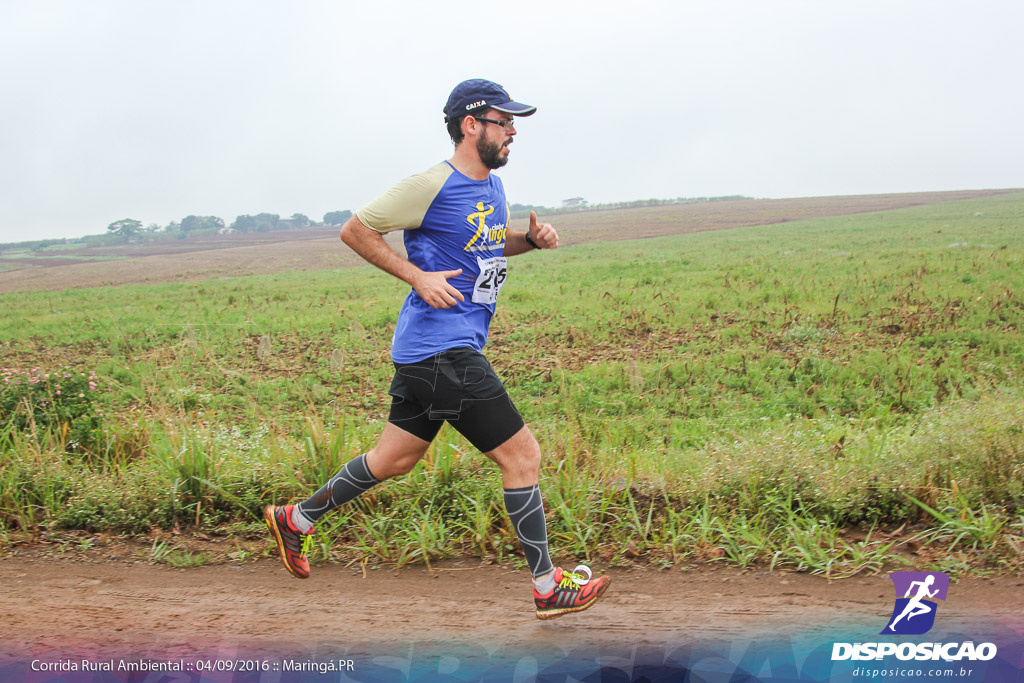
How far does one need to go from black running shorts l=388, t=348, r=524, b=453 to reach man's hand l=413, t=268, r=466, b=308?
0.21m

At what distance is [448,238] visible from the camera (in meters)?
3.05

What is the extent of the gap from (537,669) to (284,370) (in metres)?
8.62

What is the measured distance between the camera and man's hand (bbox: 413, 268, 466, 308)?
9.64ft

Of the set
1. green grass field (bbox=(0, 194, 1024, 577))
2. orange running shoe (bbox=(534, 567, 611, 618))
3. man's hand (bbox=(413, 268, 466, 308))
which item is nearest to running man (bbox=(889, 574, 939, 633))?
green grass field (bbox=(0, 194, 1024, 577))

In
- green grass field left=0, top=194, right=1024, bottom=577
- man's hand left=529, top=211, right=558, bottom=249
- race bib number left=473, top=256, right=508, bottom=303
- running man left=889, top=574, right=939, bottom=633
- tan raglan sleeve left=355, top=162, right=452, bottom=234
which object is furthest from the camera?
green grass field left=0, top=194, right=1024, bottom=577

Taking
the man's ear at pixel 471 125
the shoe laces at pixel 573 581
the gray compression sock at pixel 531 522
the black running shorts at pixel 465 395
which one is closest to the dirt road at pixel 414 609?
the shoe laces at pixel 573 581

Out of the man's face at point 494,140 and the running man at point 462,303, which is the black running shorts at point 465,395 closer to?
the running man at point 462,303

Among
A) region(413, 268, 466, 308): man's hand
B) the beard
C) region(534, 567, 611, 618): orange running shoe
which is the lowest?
region(534, 567, 611, 618): orange running shoe

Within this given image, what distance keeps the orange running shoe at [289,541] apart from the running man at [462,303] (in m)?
0.68

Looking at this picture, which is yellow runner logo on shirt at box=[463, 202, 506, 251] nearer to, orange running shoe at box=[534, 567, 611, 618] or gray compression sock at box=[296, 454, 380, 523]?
gray compression sock at box=[296, 454, 380, 523]

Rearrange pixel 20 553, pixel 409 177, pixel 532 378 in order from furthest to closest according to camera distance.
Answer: pixel 532 378 < pixel 20 553 < pixel 409 177

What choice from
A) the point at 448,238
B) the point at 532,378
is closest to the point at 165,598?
the point at 448,238

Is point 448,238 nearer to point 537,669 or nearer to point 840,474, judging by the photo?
point 537,669

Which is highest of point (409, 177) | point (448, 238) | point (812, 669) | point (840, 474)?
point (409, 177)
